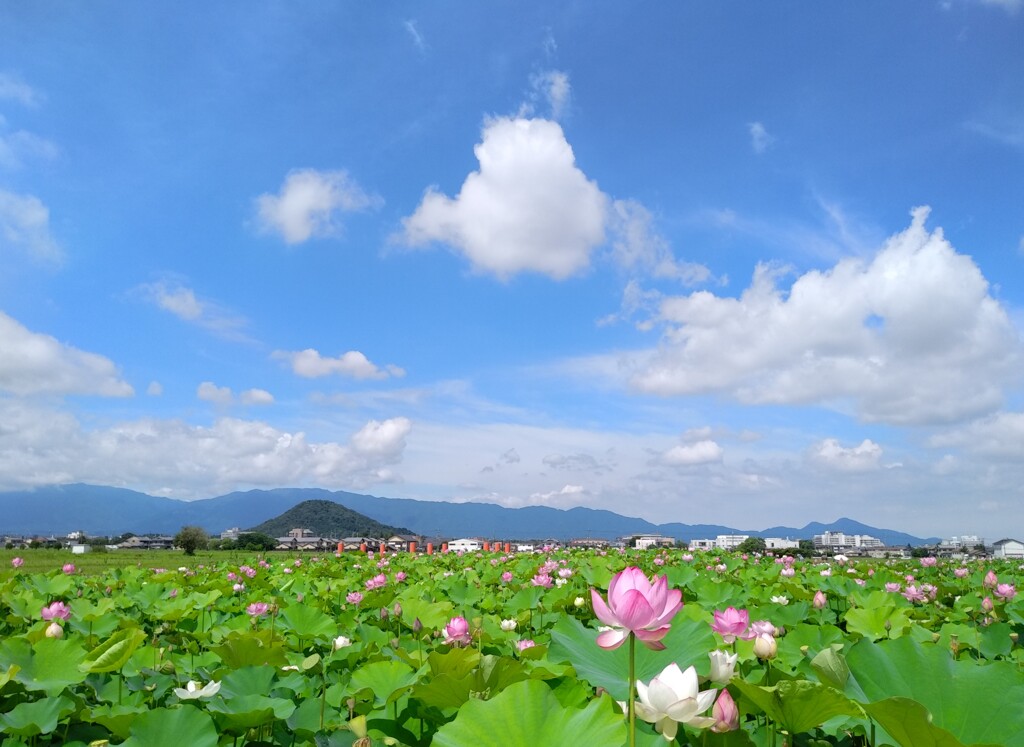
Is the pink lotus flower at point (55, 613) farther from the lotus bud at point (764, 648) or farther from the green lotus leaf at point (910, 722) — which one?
the green lotus leaf at point (910, 722)

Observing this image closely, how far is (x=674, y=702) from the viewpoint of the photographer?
116 centimetres

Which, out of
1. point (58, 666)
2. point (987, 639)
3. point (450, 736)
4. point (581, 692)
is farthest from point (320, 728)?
point (987, 639)

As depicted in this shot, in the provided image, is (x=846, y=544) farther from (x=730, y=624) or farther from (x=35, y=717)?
(x=35, y=717)

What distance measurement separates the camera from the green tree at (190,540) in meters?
19.9

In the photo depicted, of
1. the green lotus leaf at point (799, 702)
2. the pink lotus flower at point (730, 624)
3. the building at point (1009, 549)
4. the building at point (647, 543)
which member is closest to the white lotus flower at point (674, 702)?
the green lotus leaf at point (799, 702)

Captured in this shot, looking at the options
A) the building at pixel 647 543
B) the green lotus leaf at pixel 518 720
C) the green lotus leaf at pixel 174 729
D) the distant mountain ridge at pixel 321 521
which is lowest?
the distant mountain ridge at pixel 321 521

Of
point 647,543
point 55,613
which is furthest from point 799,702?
point 647,543

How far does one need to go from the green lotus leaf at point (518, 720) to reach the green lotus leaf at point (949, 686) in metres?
0.64

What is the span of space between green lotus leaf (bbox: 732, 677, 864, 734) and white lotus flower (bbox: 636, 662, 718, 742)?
0.17 metres

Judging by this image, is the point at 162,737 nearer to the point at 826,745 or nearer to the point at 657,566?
the point at 826,745

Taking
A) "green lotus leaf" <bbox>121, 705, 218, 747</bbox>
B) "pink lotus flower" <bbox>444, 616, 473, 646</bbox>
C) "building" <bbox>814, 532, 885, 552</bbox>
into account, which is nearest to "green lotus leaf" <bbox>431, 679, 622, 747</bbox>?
"green lotus leaf" <bbox>121, 705, 218, 747</bbox>

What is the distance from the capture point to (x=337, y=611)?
4.82 metres

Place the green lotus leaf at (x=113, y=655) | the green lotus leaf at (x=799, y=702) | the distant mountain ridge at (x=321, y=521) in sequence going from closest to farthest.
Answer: the green lotus leaf at (x=799, y=702) < the green lotus leaf at (x=113, y=655) < the distant mountain ridge at (x=321, y=521)

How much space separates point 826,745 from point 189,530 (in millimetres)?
23437
